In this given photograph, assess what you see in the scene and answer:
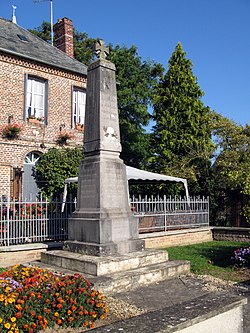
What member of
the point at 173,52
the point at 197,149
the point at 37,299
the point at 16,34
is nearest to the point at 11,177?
the point at 16,34

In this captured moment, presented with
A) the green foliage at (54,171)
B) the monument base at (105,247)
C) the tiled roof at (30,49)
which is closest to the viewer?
the monument base at (105,247)

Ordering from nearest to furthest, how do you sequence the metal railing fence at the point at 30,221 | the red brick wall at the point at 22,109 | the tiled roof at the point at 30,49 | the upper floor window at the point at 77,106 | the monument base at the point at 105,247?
the monument base at the point at 105,247 → the metal railing fence at the point at 30,221 → the red brick wall at the point at 22,109 → the tiled roof at the point at 30,49 → the upper floor window at the point at 77,106

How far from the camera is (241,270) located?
28.7ft

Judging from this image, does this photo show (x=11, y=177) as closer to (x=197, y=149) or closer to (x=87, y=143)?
(x=87, y=143)

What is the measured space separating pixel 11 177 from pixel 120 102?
38.7 feet

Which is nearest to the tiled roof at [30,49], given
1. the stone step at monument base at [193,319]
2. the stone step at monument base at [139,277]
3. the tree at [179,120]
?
the tree at [179,120]

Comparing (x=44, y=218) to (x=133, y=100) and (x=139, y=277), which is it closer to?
(x=139, y=277)

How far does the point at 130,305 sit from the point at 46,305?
1568 millimetres

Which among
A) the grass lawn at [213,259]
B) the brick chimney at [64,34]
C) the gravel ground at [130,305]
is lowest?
the grass lawn at [213,259]

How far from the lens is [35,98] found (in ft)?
55.4

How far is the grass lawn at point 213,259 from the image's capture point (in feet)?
27.3

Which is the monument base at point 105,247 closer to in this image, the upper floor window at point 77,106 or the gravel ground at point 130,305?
the gravel ground at point 130,305

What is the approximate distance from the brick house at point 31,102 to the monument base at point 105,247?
7.99 m

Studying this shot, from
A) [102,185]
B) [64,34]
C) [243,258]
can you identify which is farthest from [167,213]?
[64,34]
